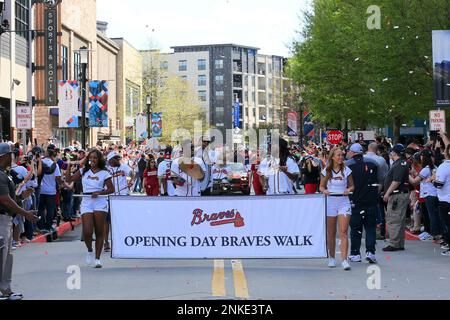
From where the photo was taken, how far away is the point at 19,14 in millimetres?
40062

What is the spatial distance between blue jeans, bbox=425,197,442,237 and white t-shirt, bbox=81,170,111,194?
6.65m

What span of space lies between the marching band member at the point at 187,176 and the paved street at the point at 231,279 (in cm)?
207

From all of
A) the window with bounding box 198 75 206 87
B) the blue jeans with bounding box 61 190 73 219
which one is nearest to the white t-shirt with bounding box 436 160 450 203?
the blue jeans with bounding box 61 190 73 219

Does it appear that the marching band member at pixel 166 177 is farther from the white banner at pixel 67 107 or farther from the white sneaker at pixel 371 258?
the white banner at pixel 67 107

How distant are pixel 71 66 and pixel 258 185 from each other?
37630 millimetres

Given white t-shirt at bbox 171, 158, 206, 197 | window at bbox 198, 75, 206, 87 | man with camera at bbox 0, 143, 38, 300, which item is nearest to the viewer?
man with camera at bbox 0, 143, 38, 300

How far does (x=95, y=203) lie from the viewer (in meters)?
12.4

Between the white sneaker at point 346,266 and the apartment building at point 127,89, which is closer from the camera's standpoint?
the white sneaker at point 346,266

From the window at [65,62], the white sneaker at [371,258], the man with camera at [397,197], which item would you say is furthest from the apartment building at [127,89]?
the white sneaker at [371,258]

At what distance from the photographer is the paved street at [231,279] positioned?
9.62 meters

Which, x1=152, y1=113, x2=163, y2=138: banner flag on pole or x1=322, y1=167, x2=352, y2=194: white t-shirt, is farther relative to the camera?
x1=152, y1=113, x2=163, y2=138: banner flag on pole

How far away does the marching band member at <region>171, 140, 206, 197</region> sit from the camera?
48.2 feet

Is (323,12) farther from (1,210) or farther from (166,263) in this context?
(1,210)

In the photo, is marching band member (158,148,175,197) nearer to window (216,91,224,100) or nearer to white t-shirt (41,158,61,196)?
white t-shirt (41,158,61,196)
